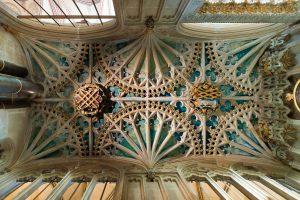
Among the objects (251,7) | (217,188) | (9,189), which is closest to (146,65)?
(251,7)

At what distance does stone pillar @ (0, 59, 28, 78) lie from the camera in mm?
6620

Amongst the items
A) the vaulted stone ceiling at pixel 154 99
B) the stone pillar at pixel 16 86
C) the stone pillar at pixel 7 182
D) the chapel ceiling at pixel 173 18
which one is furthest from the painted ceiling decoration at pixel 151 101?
the stone pillar at pixel 7 182

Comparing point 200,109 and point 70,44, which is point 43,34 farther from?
point 200,109

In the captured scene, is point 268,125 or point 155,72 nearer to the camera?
point 268,125

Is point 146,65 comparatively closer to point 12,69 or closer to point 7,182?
point 12,69

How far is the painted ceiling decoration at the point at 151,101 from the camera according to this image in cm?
825

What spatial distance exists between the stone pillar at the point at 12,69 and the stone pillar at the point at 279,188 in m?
7.26

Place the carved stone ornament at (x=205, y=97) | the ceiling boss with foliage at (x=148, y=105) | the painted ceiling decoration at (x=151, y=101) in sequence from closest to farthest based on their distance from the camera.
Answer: the ceiling boss with foliage at (x=148, y=105)
the carved stone ornament at (x=205, y=97)
the painted ceiling decoration at (x=151, y=101)

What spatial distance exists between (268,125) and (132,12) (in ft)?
16.9

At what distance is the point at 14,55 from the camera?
24.8 ft

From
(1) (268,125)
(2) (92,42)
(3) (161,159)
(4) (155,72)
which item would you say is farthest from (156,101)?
(1) (268,125)

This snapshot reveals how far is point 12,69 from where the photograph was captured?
23.8 ft

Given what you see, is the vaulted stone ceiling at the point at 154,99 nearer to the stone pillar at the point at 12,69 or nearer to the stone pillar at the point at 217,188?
the stone pillar at the point at 12,69

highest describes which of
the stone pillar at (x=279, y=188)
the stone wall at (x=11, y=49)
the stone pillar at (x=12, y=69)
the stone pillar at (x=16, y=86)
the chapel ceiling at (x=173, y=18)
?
the chapel ceiling at (x=173, y=18)
